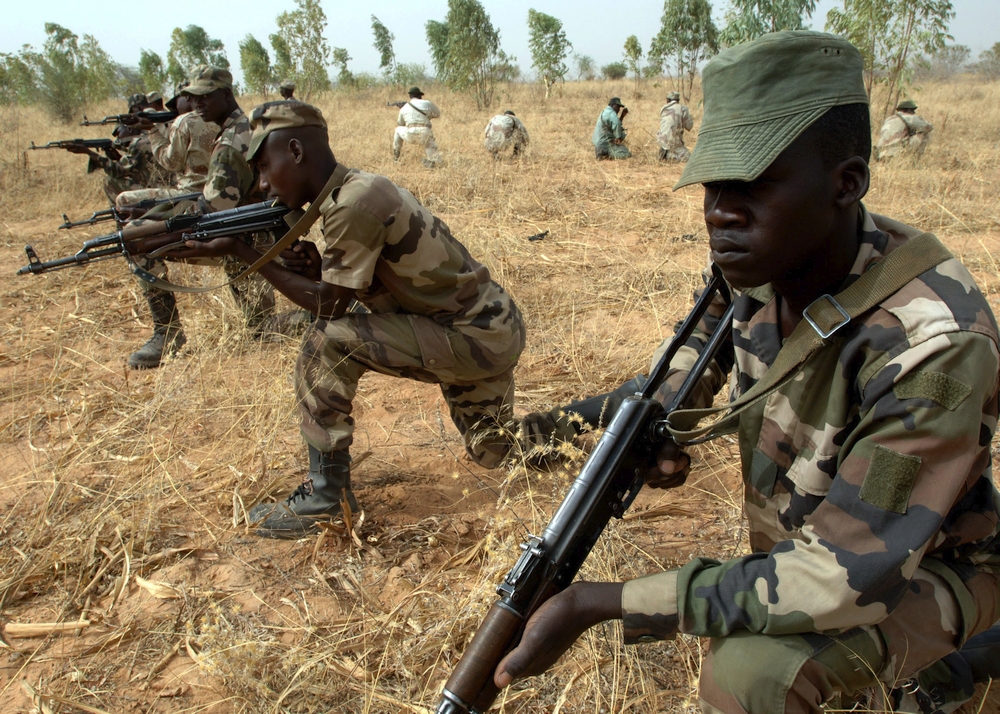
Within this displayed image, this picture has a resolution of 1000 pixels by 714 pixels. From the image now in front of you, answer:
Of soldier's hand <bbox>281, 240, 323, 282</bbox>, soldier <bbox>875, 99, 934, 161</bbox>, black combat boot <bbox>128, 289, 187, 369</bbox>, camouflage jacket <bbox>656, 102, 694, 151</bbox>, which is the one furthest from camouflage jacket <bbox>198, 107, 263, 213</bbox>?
soldier <bbox>875, 99, 934, 161</bbox>

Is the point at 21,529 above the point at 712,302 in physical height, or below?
below

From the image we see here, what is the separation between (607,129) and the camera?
11.8 m

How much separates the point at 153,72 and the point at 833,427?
32.3 m

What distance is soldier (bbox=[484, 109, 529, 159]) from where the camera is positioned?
10.9m

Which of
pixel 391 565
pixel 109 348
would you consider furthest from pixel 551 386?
pixel 109 348

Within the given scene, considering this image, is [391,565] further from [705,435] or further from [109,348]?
[109,348]

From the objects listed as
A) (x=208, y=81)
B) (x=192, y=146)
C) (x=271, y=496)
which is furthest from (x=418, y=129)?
(x=271, y=496)

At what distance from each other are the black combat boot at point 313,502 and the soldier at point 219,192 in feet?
6.55

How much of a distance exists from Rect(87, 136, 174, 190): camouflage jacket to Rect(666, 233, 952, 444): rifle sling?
6598 mm

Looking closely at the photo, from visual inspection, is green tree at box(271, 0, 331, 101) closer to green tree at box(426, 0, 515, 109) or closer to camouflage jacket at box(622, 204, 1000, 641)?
green tree at box(426, 0, 515, 109)

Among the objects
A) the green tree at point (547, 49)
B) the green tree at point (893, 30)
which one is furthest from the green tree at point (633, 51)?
the green tree at point (893, 30)

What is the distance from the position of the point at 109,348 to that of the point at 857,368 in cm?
486

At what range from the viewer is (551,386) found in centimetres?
384

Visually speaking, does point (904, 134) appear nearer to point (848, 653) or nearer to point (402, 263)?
point (402, 263)
